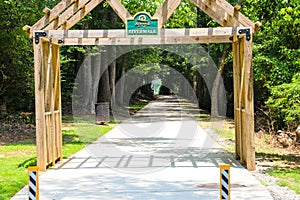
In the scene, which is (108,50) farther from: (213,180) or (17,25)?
(213,180)

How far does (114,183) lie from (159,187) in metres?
1.03

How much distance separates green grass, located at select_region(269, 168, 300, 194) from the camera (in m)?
9.56

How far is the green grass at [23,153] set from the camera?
9.98 m

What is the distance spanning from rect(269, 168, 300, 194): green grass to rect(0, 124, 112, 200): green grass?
5179 mm

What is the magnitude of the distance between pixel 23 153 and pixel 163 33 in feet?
19.9

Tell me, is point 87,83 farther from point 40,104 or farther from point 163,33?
point 163,33

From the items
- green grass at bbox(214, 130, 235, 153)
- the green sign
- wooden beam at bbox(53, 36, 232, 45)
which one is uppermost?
the green sign

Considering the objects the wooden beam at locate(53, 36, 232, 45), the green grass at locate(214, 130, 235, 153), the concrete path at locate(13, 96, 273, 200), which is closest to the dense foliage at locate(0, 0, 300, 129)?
the wooden beam at locate(53, 36, 232, 45)

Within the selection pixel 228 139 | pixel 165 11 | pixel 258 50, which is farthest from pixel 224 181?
pixel 258 50

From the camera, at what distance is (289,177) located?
1061cm

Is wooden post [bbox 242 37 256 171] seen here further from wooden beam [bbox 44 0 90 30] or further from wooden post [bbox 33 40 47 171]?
wooden post [bbox 33 40 47 171]

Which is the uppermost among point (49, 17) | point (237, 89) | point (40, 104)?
point (49, 17)

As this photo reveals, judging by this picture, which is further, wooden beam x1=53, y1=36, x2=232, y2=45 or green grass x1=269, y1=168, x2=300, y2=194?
wooden beam x1=53, y1=36, x2=232, y2=45

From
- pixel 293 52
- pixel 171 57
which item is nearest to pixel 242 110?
pixel 293 52
